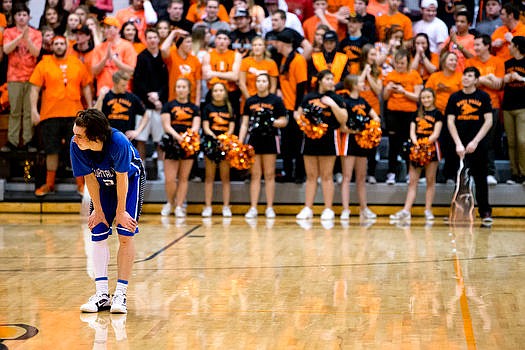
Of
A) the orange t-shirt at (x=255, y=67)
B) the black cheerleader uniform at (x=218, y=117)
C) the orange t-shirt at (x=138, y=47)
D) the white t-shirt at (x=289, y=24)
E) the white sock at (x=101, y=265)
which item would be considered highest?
the white t-shirt at (x=289, y=24)

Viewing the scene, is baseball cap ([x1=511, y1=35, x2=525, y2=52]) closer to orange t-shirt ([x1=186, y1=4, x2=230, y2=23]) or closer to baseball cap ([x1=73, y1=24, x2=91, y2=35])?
orange t-shirt ([x1=186, y1=4, x2=230, y2=23])

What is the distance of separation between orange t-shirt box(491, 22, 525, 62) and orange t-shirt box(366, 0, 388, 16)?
62.3 inches

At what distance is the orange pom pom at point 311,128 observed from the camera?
11297mm

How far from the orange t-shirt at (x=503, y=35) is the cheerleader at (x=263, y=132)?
3139 millimetres

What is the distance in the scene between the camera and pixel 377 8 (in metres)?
13.0

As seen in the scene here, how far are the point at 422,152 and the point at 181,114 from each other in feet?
10.3

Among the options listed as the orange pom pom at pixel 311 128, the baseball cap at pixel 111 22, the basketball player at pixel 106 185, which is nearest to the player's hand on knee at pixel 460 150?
the orange pom pom at pixel 311 128

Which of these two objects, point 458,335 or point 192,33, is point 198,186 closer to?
point 192,33

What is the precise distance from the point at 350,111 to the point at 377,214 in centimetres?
165

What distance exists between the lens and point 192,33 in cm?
1226

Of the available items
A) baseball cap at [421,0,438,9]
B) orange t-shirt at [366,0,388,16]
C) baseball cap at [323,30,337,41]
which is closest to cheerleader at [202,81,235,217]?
baseball cap at [323,30,337,41]

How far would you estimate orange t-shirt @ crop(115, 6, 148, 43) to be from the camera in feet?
42.1

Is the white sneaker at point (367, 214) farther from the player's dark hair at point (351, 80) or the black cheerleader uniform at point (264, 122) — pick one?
the player's dark hair at point (351, 80)

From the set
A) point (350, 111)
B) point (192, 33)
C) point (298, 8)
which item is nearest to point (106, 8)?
point (192, 33)
